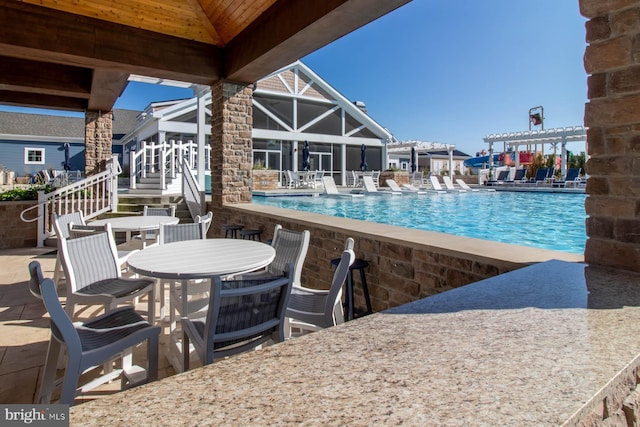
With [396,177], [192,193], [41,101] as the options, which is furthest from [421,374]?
[396,177]

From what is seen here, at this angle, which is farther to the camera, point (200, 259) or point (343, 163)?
point (343, 163)

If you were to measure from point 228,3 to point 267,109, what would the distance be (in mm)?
14248

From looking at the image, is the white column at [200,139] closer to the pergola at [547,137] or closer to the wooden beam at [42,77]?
the wooden beam at [42,77]

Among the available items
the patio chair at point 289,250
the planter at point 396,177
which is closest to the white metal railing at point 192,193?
the patio chair at point 289,250

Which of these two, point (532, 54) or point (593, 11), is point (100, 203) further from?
point (532, 54)

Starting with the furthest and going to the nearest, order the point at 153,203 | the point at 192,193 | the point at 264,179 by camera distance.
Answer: the point at 264,179 → the point at 153,203 → the point at 192,193

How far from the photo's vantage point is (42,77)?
318 inches

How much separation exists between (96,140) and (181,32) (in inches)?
287

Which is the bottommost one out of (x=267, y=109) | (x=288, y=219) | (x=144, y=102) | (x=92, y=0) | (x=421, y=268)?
(x=421, y=268)

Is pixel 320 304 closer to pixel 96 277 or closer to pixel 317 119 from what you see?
pixel 96 277

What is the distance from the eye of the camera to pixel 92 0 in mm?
5094

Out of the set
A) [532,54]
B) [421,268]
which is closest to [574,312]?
[421,268]

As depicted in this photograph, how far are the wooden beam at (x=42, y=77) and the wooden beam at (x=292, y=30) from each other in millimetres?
4536

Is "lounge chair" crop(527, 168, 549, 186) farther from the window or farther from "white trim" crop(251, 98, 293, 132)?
the window
